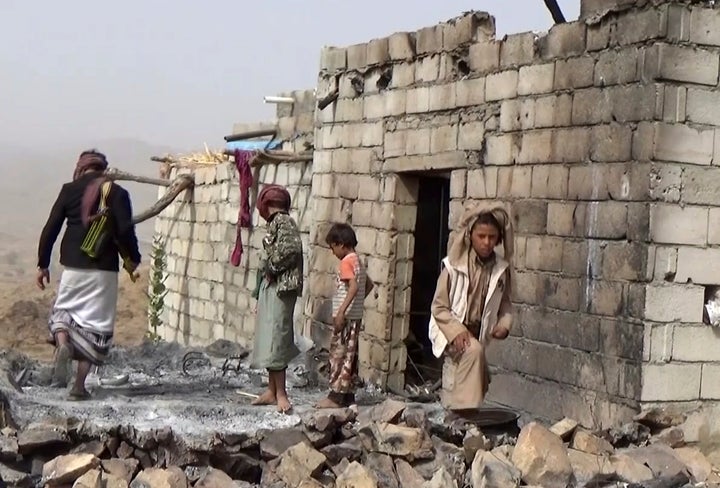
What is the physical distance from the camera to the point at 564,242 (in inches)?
274

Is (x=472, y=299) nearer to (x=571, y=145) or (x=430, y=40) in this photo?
(x=571, y=145)

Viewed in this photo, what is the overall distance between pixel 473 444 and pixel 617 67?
8.06ft

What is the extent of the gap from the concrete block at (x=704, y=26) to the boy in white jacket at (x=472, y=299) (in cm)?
165

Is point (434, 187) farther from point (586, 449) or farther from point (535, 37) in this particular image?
point (586, 449)

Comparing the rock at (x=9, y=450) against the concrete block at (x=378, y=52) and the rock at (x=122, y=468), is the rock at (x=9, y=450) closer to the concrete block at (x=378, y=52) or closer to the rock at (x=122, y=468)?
the rock at (x=122, y=468)

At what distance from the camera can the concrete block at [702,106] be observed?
6340mm

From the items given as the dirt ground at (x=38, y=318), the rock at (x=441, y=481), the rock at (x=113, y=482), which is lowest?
the dirt ground at (x=38, y=318)

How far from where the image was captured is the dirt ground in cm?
1770

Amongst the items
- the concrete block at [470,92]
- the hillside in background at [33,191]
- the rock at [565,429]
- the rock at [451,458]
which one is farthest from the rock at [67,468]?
the hillside in background at [33,191]

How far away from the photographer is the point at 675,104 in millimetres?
6289

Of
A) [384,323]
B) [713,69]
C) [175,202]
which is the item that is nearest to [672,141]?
[713,69]

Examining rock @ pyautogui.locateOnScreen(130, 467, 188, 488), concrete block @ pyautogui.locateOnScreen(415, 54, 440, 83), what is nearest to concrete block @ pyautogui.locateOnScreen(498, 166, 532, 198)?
concrete block @ pyautogui.locateOnScreen(415, 54, 440, 83)

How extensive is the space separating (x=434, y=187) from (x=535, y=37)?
2367mm

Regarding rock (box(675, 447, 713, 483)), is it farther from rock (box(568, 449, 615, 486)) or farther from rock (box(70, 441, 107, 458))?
rock (box(70, 441, 107, 458))
